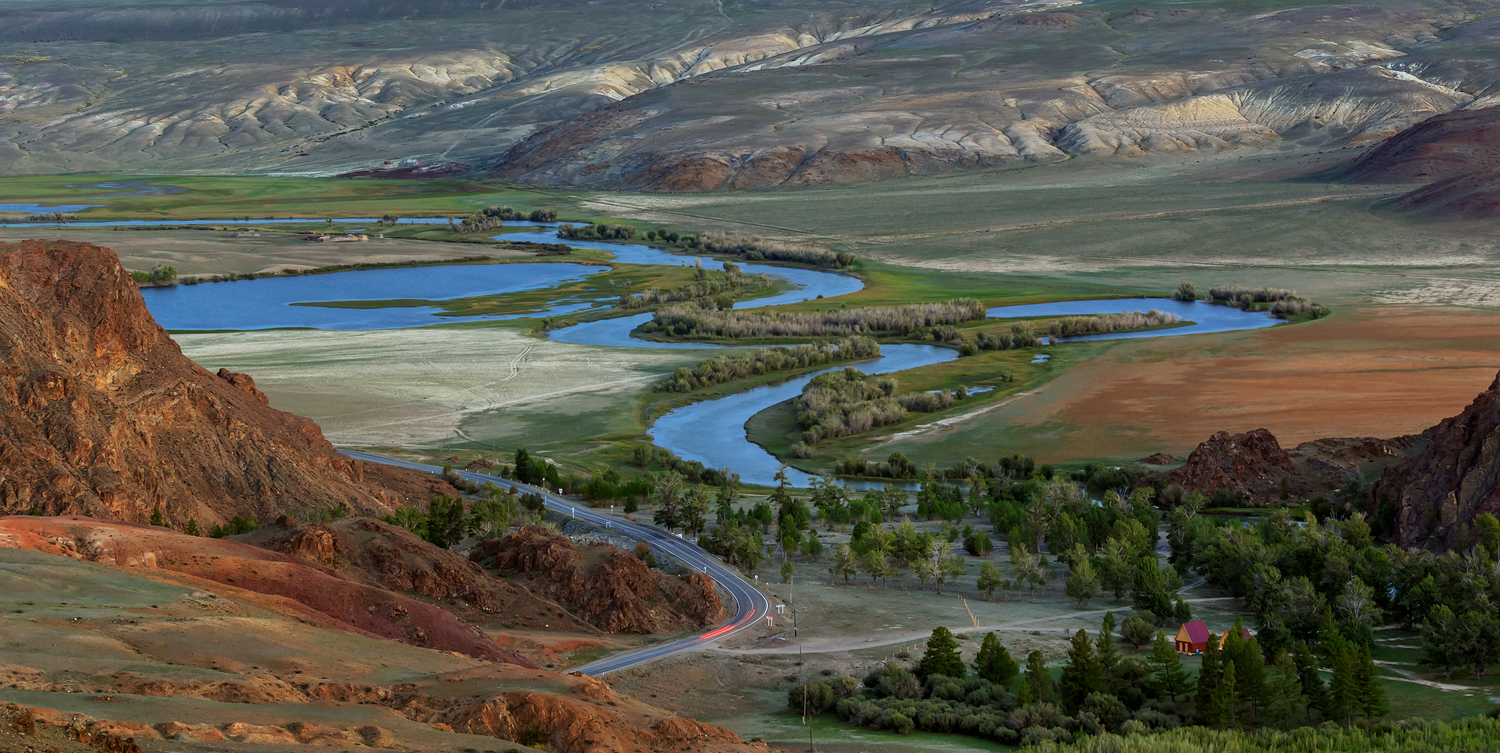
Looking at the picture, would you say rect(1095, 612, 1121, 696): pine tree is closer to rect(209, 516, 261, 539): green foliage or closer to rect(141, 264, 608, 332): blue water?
rect(209, 516, 261, 539): green foliage

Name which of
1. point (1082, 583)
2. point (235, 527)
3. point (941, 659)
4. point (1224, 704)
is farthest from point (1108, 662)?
point (235, 527)

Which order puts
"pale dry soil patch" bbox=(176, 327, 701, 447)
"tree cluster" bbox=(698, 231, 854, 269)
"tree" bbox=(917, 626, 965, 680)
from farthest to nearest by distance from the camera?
"tree cluster" bbox=(698, 231, 854, 269) → "pale dry soil patch" bbox=(176, 327, 701, 447) → "tree" bbox=(917, 626, 965, 680)

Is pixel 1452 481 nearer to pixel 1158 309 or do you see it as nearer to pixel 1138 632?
pixel 1138 632

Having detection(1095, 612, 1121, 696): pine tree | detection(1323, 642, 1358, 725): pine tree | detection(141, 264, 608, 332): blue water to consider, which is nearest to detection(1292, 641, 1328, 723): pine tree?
detection(1323, 642, 1358, 725): pine tree

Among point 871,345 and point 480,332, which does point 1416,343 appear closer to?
point 871,345

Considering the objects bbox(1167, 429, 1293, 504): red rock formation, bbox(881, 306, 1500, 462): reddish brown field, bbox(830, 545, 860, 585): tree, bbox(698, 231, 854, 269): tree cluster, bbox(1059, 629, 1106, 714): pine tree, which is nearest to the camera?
bbox(1059, 629, 1106, 714): pine tree

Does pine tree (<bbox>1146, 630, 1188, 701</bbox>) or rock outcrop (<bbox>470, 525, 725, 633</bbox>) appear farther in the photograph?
rock outcrop (<bbox>470, 525, 725, 633</bbox>)
